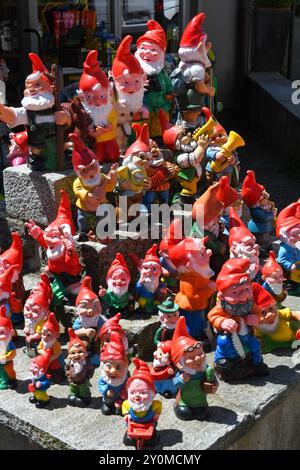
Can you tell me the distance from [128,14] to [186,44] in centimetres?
462

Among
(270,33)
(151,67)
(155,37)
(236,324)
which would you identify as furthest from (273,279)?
(270,33)

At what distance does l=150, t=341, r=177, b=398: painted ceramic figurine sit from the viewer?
325 centimetres

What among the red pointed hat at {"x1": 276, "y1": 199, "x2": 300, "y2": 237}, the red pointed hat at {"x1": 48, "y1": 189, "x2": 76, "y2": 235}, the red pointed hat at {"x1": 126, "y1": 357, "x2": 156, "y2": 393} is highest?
the red pointed hat at {"x1": 48, "y1": 189, "x2": 76, "y2": 235}

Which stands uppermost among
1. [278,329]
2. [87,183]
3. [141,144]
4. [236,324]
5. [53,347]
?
[141,144]

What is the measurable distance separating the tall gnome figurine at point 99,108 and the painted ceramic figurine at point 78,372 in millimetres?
1452

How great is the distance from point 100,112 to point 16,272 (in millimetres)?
1056

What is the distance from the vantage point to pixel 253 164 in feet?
25.8

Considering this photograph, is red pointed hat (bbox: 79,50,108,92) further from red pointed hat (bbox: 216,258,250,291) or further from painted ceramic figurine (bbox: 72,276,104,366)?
red pointed hat (bbox: 216,258,250,291)

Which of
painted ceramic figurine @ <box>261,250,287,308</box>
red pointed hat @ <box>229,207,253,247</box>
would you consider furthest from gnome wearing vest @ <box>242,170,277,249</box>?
painted ceramic figurine @ <box>261,250,287,308</box>

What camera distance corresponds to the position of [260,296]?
343cm

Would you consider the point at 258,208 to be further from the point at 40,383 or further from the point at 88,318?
the point at 40,383

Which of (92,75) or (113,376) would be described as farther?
(92,75)

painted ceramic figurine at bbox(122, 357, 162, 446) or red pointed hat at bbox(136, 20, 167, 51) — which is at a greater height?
red pointed hat at bbox(136, 20, 167, 51)

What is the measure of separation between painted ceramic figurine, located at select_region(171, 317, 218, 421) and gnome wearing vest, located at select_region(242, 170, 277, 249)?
142cm
